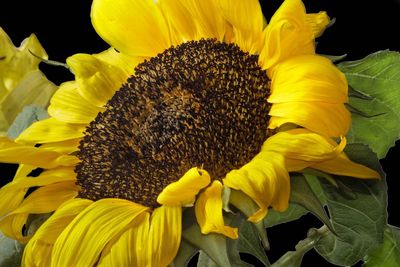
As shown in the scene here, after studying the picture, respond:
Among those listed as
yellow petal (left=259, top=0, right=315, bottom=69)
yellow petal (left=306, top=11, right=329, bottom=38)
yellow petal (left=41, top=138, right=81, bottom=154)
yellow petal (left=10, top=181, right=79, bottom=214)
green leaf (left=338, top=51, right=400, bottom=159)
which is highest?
yellow petal (left=259, top=0, right=315, bottom=69)

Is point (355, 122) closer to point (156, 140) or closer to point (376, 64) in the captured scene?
point (376, 64)

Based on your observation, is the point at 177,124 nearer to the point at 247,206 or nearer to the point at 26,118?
the point at 247,206

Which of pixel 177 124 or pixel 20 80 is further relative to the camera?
pixel 20 80

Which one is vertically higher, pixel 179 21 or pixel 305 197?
pixel 179 21

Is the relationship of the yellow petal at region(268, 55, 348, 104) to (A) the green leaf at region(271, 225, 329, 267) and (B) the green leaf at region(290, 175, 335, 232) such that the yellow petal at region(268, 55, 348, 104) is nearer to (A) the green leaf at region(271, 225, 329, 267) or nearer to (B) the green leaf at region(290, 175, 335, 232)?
(B) the green leaf at region(290, 175, 335, 232)

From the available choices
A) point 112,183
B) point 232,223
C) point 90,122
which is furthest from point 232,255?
point 90,122

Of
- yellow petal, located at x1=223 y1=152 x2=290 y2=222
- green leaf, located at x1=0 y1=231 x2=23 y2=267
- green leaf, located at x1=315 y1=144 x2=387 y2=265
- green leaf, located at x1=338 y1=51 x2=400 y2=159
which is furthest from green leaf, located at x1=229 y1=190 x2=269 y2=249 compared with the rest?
green leaf, located at x1=0 y1=231 x2=23 y2=267

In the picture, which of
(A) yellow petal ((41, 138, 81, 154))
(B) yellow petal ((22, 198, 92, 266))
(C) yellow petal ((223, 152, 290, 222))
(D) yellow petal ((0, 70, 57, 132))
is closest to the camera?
(C) yellow petal ((223, 152, 290, 222))

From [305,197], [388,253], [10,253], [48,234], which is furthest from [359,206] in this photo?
[10,253]
